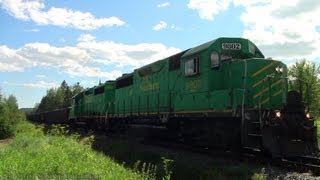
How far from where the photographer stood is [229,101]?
562 inches

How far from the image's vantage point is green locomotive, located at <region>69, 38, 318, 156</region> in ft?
41.6

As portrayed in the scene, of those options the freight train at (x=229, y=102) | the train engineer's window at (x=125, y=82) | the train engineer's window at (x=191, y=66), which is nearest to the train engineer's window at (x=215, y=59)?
the freight train at (x=229, y=102)

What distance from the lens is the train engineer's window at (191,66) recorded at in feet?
53.5

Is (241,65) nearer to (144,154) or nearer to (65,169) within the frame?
(144,154)

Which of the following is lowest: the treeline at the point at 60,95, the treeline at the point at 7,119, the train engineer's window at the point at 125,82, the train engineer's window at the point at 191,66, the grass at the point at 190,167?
the grass at the point at 190,167

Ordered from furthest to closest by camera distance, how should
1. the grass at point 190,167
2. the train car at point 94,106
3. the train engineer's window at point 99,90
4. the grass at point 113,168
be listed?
the train engineer's window at point 99,90
the train car at point 94,106
the grass at point 190,167
the grass at point 113,168

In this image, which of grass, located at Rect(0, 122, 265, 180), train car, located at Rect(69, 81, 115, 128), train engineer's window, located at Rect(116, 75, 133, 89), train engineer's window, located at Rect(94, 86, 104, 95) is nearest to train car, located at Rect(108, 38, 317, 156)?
grass, located at Rect(0, 122, 265, 180)

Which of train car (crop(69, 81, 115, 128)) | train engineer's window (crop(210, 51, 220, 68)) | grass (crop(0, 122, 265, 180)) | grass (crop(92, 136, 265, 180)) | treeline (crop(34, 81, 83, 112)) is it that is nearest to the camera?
grass (crop(0, 122, 265, 180))

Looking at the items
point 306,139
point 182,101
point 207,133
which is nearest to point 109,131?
point 182,101

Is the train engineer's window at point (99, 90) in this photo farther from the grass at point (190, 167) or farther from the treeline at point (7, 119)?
the grass at point (190, 167)

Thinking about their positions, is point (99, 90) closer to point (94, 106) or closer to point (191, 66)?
point (94, 106)

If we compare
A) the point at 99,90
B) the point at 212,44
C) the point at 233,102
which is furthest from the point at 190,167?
the point at 99,90

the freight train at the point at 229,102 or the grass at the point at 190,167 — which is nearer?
the grass at the point at 190,167

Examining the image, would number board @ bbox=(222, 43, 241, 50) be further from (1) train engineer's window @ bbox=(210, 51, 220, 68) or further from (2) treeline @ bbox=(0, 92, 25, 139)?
(2) treeline @ bbox=(0, 92, 25, 139)
